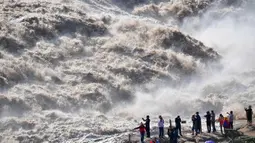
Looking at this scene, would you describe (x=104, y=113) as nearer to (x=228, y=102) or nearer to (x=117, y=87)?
(x=117, y=87)

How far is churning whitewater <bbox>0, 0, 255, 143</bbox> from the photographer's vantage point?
80.9 feet

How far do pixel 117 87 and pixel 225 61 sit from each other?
29.6 feet

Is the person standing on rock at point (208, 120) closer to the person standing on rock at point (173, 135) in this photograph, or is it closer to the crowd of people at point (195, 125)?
the crowd of people at point (195, 125)

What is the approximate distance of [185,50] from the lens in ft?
111

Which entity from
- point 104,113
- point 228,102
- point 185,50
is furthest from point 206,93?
point 104,113

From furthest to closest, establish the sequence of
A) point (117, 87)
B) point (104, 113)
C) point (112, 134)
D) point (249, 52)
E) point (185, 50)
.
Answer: point (249, 52)
point (185, 50)
point (117, 87)
point (104, 113)
point (112, 134)

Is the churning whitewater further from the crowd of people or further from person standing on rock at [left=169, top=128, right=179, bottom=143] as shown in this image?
person standing on rock at [left=169, top=128, right=179, bottom=143]

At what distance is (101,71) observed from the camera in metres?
29.7

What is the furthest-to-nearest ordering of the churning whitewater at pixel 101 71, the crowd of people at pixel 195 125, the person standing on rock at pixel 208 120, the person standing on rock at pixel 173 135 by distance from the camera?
the churning whitewater at pixel 101 71
the person standing on rock at pixel 208 120
the crowd of people at pixel 195 125
the person standing on rock at pixel 173 135

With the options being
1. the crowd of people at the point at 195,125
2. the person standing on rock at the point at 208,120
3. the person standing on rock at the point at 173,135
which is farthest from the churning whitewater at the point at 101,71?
the person standing on rock at the point at 208,120

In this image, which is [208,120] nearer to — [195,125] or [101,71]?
[195,125]

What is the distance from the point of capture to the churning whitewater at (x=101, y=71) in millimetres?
24672

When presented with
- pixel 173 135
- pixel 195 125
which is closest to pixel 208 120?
pixel 195 125

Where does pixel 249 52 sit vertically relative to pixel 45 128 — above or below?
above
